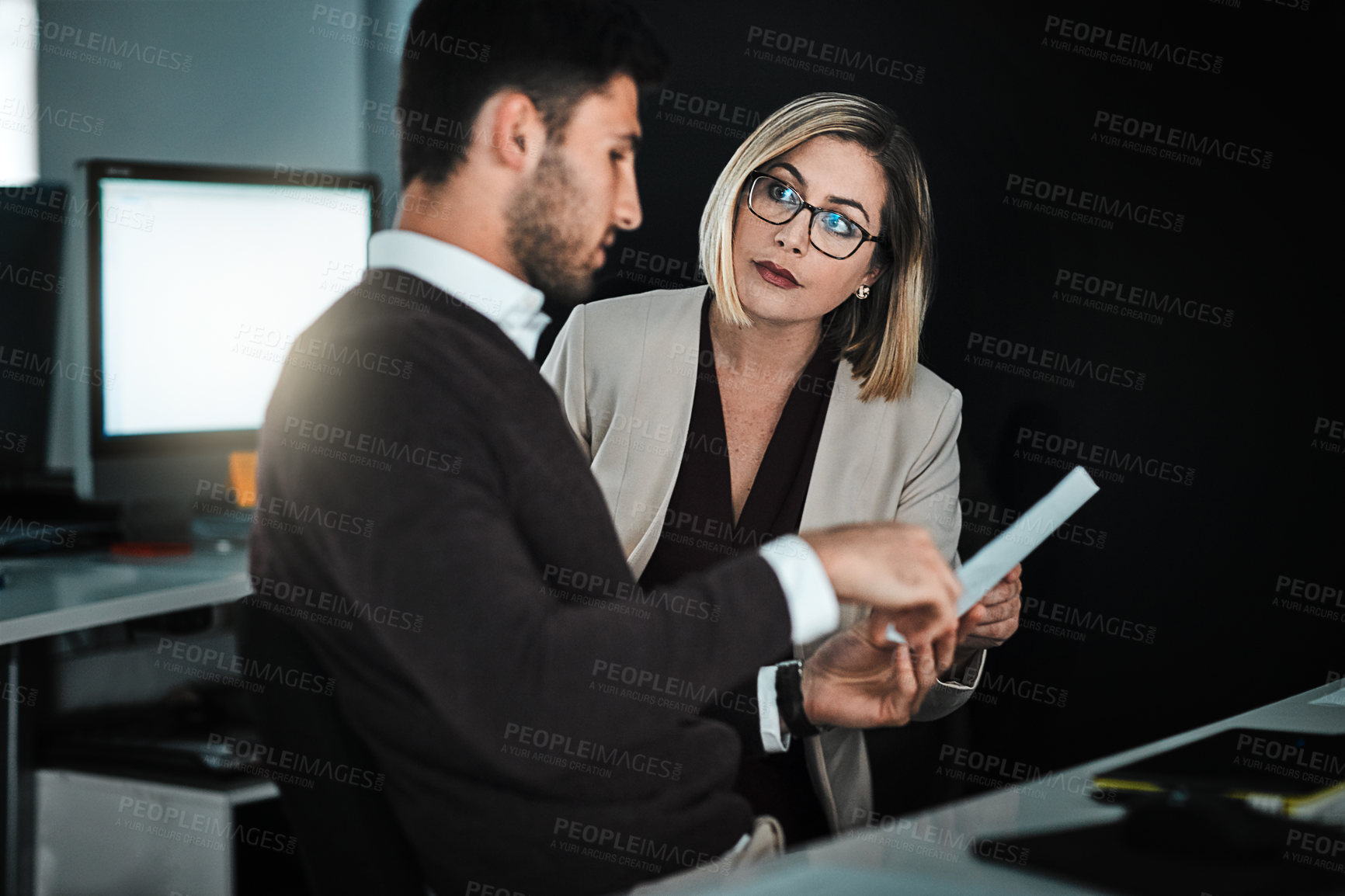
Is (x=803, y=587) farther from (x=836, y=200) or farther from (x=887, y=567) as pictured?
(x=836, y=200)

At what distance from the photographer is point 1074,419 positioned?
159cm

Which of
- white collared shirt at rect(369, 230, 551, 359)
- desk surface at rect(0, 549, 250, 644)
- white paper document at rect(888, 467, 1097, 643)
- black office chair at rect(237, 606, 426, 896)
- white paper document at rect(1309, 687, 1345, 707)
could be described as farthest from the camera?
desk surface at rect(0, 549, 250, 644)

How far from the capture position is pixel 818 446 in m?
1.53

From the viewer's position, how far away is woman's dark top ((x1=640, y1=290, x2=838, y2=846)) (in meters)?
1.50

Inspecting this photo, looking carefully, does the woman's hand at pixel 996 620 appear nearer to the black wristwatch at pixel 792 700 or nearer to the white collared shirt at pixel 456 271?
the black wristwatch at pixel 792 700

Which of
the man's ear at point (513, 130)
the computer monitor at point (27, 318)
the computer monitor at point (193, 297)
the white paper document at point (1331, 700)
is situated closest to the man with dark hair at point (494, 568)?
the man's ear at point (513, 130)

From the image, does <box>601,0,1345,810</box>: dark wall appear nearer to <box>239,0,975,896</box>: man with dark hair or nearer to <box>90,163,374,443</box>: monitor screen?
<box>239,0,975,896</box>: man with dark hair

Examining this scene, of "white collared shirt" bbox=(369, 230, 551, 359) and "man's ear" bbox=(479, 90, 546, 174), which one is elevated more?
"man's ear" bbox=(479, 90, 546, 174)

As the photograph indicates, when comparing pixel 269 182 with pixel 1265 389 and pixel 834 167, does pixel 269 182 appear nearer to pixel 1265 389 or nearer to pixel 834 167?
pixel 834 167

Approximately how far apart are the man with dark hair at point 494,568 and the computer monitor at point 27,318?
129cm

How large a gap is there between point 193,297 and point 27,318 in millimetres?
296

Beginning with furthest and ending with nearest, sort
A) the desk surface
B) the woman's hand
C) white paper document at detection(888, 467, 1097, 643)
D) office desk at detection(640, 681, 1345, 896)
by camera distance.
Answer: the desk surface
the woman's hand
white paper document at detection(888, 467, 1097, 643)
office desk at detection(640, 681, 1345, 896)

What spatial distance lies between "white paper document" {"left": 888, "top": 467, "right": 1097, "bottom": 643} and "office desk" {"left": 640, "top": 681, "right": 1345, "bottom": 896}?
0.63 ft

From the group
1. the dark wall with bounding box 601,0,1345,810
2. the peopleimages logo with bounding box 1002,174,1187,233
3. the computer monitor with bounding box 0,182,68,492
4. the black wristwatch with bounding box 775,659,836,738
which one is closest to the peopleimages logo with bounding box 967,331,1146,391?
the dark wall with bounding box 601,0,1345,810
